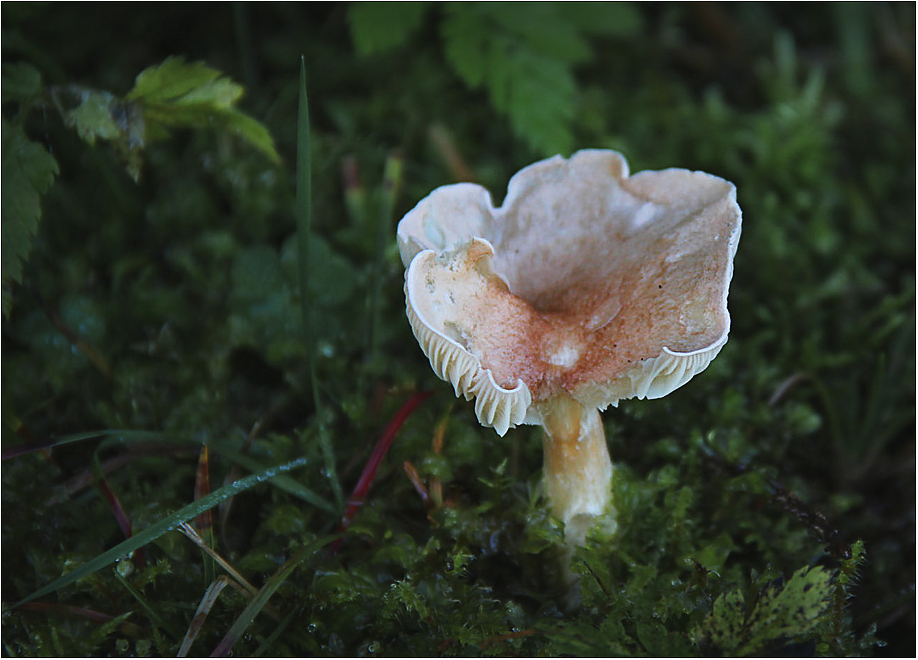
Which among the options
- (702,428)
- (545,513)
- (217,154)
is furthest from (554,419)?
(217,154)

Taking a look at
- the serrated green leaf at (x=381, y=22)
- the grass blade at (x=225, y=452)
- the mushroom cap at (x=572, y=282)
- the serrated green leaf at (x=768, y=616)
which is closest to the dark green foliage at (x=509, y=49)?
the serrated green leaf at (x=381, y=22)

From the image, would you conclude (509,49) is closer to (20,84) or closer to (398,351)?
(398,351)

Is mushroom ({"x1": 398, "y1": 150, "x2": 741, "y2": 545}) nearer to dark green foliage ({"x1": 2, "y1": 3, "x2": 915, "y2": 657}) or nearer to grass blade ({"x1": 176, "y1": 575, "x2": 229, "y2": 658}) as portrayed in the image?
dark green foliage ({"x1": 2, "y1": 3, "x2": 915, "y2": 657})

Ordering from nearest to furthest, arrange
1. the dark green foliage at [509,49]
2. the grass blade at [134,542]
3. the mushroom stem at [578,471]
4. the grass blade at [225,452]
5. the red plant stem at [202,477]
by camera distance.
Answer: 1. the grass blade at [134,542]
2. the mushroom stem at [578,471]
3. the grass blade at [225,452]
4. the red plant stem at [202,477]
5. the dark green foliage at [509,49]

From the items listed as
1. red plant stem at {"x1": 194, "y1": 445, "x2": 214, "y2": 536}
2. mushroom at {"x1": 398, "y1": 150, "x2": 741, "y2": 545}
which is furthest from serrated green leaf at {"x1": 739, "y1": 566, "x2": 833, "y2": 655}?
red plant stem at {"x1": 194, "y1": 445, "x2": 214, "y2": 536}

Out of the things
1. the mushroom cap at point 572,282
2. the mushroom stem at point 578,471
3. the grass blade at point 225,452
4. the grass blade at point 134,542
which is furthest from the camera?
the grass blade at point 225,452

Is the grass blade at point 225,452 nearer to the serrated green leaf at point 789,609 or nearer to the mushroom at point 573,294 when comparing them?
the mushroom at point 573,294
